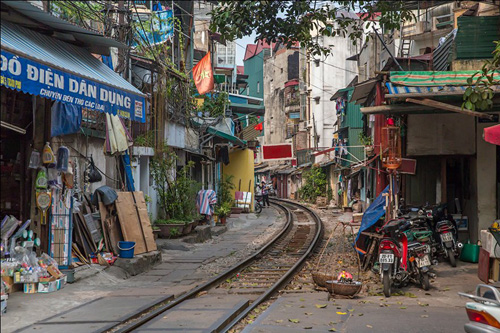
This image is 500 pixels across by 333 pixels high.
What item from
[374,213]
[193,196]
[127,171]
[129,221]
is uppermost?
[127,171]

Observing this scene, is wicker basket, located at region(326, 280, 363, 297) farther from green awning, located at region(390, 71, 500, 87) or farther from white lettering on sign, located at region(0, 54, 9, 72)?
white lettering on sign, located at region(0, 54, 9, 72)

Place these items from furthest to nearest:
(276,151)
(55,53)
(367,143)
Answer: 1. (276,151)
2. (367,143)
3. (55,53)

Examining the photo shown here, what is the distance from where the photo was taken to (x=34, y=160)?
9.67 m

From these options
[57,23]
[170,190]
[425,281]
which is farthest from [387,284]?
[170,190]

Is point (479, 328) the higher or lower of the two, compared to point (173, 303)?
higher

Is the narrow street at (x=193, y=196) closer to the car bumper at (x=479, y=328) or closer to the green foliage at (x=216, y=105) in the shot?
the car bumper at (x=479, y=328)

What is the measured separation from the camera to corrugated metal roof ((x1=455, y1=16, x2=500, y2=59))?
1382 centimetres

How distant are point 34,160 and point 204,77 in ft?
34.9

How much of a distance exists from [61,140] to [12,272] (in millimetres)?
3535

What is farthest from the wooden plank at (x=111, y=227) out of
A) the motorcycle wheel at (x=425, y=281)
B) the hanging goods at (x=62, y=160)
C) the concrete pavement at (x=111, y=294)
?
the motorcycle wheel at (x=425, y=281)

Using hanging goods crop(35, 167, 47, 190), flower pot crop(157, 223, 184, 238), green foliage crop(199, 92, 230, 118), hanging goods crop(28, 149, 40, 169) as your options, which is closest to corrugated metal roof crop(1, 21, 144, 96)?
hanging goods crop(28, 149, 40, 169)

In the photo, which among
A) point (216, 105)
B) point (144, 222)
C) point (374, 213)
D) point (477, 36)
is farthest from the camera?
point (216, 105)

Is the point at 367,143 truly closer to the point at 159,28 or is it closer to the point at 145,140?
the point at 145,140

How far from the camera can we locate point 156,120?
1761 centimetres
